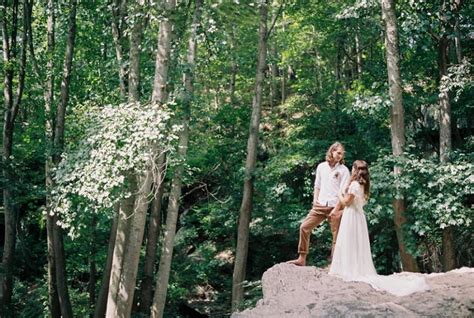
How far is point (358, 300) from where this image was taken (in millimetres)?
5000

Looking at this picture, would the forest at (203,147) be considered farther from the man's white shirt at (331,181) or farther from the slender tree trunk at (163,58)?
the man's white shirt at (331,181)

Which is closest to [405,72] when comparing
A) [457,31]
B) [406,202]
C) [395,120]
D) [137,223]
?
[457,31]

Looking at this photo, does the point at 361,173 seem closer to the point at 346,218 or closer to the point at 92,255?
the point at 346,218

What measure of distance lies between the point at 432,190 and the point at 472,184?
2.54ft

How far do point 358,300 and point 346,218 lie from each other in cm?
234

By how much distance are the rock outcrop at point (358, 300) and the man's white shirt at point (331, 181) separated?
144 cm

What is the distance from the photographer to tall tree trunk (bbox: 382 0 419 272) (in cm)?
1041

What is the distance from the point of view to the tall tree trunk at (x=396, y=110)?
10.4 meters

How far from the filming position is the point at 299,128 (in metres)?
16.7

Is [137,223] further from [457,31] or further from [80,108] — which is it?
[457,31]

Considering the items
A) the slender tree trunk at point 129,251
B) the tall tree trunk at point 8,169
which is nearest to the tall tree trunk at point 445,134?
the slender tree trunk at point 129,251

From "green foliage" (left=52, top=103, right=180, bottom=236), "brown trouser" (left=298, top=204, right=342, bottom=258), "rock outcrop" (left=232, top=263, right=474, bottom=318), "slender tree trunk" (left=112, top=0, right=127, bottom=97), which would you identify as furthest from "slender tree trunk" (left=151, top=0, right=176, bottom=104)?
"rock outcrop" (left=232, top=263, right=474, bottom=318)

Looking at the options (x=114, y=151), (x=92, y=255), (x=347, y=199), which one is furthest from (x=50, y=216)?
(x=347, y=199)

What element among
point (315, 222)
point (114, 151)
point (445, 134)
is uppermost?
point (445, 134)
